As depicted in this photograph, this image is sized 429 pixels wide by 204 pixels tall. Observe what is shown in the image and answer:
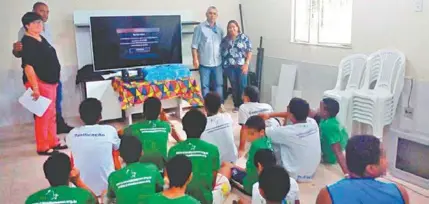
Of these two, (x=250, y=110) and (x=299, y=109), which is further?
(x=250, y=110)

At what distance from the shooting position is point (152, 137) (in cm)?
280

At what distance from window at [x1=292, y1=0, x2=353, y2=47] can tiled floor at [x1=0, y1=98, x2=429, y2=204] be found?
1.77m

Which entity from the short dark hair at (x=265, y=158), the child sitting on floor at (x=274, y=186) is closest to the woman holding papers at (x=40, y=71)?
the short dark hair at (x=265, y=158)

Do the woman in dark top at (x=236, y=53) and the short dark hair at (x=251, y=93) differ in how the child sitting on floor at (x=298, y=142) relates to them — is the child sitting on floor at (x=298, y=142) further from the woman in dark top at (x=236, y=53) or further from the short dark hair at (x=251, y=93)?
the woman in dark top at (x=236, y=53)

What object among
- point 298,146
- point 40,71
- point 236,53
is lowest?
point 298,146

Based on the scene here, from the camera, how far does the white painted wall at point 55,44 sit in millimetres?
5281

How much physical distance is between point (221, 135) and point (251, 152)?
0.42 meters

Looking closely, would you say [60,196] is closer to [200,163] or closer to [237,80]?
[200,163]

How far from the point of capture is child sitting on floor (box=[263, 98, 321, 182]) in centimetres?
320

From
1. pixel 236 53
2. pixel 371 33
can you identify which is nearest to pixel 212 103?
pixel 371 33

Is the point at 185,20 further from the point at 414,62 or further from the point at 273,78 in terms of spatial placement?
the point at 414,62

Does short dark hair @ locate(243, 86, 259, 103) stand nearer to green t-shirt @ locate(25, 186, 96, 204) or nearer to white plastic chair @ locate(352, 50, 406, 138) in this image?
white plastic chair @ locate(352, 50, 406, 138)

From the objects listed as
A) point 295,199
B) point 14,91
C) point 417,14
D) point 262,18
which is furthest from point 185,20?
point 295,199

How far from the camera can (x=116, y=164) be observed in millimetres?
2902
